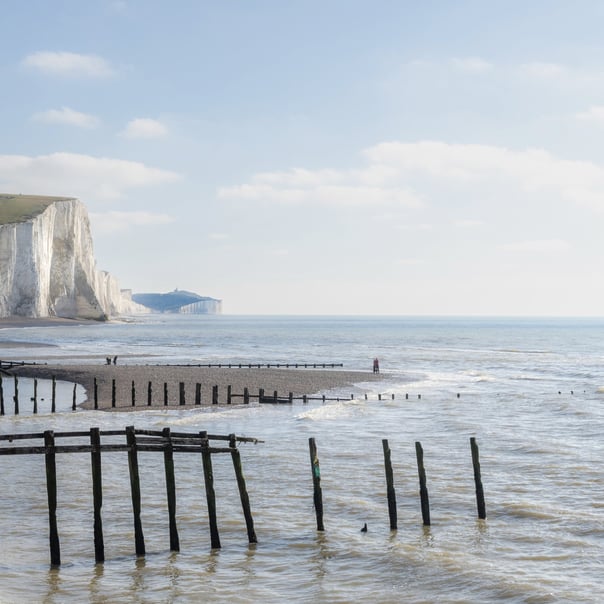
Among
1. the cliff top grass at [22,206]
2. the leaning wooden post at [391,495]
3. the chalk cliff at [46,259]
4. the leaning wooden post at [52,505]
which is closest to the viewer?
the leaning wooden post at [52,505]

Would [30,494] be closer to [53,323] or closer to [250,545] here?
[250,545]

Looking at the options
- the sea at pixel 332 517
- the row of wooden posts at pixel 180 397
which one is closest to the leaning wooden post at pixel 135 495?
the sea at pixel 332 517

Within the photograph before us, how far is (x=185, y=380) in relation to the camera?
5441 centimetres

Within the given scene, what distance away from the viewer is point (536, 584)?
14102 mm

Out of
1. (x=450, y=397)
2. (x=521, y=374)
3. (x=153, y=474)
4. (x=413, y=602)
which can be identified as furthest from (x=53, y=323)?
(x=413, y=602)

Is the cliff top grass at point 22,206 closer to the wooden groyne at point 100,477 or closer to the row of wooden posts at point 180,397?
the row of wooden posts at point 180,397

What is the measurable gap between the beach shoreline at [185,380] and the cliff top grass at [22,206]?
89.7 metres

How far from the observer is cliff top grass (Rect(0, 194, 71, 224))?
143075 mm

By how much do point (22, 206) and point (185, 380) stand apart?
11371 centimetres

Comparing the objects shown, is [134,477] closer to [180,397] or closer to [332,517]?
[332,517]

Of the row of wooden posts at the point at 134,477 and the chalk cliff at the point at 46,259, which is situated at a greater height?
the chalk cliff at the point at 46,259

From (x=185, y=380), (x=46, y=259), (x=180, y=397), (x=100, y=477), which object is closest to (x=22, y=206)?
(x=46, y=259)

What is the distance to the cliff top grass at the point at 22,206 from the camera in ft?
469

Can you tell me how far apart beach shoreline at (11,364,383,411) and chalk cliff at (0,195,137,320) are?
267 ft
